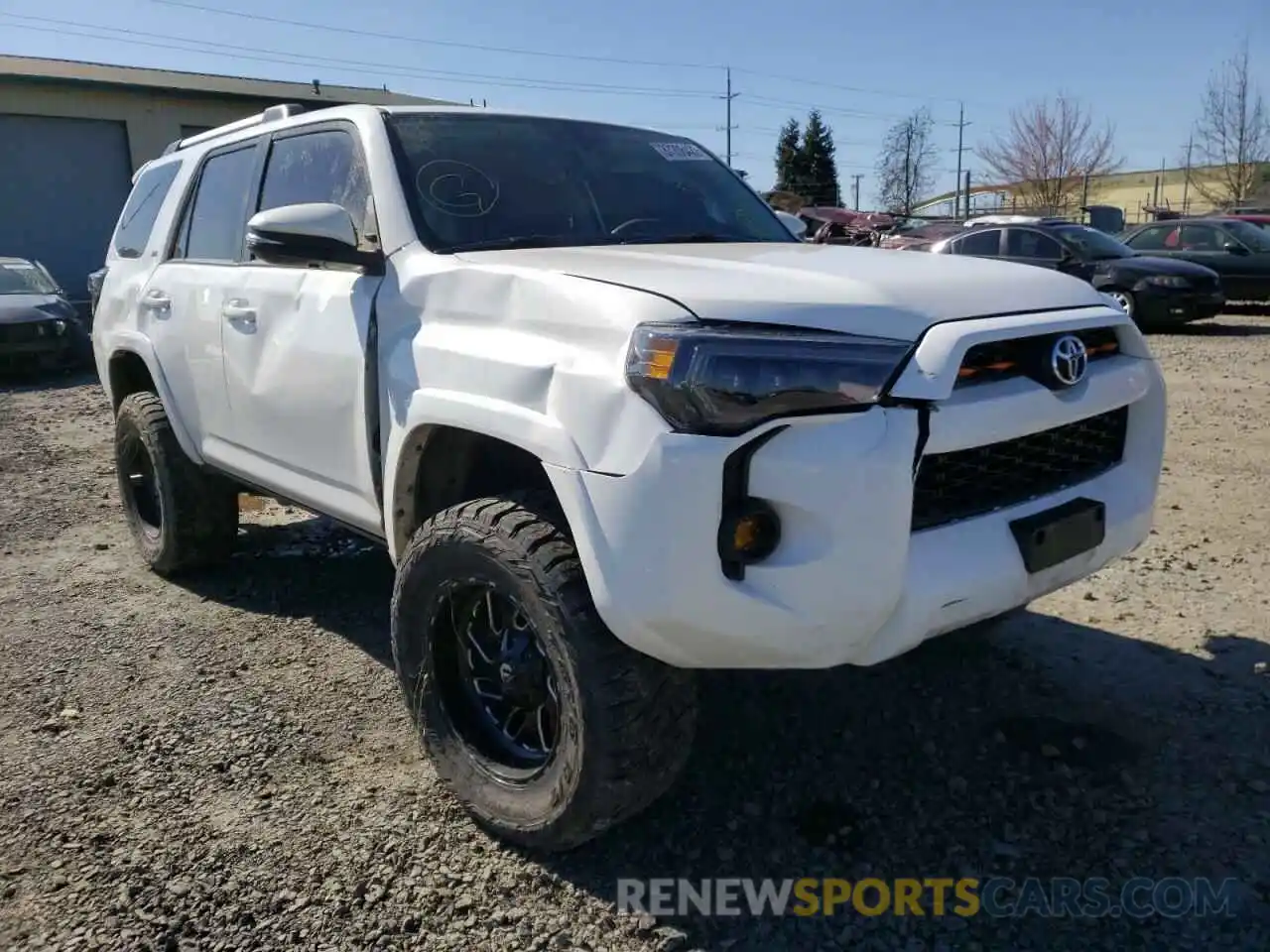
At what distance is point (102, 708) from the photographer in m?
3.51

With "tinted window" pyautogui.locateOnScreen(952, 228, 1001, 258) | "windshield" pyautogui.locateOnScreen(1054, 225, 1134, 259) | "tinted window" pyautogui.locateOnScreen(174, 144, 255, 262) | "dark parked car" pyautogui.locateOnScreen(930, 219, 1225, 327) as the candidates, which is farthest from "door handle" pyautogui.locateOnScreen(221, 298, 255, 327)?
"windshield" pyautogui.locateOnScreen(1054, 225, 1134, 259)

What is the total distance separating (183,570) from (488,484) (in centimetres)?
259

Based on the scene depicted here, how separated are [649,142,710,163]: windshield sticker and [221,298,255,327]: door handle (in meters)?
1.57

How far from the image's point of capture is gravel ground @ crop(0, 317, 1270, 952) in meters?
2.39

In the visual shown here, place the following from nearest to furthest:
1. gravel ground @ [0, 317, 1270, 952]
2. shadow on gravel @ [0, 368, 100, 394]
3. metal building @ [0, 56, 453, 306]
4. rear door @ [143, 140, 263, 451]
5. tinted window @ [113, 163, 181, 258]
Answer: gravel ground @ [0, 317, 1270, 952]
rear door @ [143, 140, 263, 451]
tinted window @ [113, 163, 181, 258]
shadow on gravel @ [0, 368, 100, 394]
metal building @ [0, 56, 453, 306]

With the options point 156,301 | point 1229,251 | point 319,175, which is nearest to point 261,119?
point 319,175

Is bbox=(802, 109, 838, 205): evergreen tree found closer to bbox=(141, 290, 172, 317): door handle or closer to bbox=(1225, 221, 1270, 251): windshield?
bbox=(1225, 221, 1270, 251): windshield

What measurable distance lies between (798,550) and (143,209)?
4396mm

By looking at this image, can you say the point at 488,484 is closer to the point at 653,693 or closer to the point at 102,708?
the point at 653,693

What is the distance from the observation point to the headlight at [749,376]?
205 cm

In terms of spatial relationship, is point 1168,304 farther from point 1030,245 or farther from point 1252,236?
point 1252,236

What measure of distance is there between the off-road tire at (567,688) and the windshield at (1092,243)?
12983 mm

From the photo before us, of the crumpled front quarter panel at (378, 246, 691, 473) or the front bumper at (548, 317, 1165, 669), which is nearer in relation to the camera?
the front bumper at (548, 317, 1165, 669)

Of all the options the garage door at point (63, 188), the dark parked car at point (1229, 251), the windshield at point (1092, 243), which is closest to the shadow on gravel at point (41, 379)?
the garage door at point (63, 188)
